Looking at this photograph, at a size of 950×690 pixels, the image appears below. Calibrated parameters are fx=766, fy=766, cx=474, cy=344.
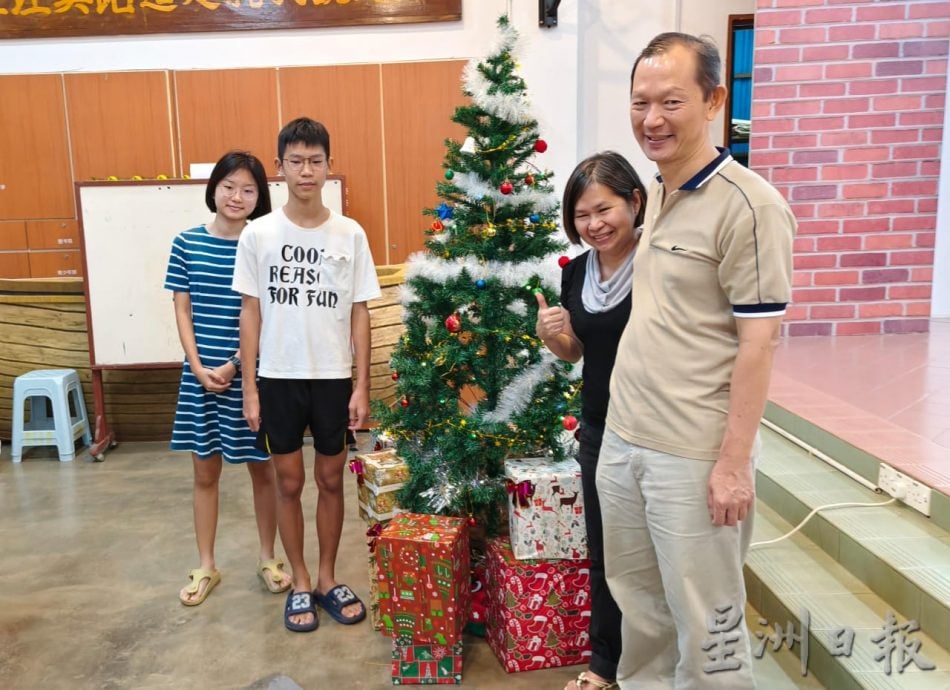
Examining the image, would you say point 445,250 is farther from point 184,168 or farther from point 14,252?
point 14,252

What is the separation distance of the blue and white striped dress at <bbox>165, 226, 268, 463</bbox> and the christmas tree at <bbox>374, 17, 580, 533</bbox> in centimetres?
55

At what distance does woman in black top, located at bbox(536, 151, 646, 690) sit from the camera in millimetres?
1634

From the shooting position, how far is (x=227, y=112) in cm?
498

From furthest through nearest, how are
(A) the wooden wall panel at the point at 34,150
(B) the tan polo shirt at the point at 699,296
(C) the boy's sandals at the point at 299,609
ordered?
(A) the wooden wall panel at the point at 34,150, (C) the boy's sandals at the point at 299,609, (B) the tan polo shirt at the point at 699,296

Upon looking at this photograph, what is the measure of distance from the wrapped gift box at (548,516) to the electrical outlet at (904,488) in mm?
917

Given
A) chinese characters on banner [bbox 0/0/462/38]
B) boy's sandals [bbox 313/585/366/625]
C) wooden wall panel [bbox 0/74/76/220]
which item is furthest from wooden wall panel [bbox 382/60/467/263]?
boy's sandals [bbox 313/585/366/625]

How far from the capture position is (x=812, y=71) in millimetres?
3762

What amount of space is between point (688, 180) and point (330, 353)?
121 centimetres

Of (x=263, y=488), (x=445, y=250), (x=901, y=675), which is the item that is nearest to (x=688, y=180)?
(x=445, y=250)

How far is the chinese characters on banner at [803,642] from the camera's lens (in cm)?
141

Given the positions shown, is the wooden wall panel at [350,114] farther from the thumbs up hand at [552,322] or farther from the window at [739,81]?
the thumbs up hand at [552,322]

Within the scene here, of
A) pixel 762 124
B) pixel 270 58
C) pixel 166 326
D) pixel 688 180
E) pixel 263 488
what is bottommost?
pixel 263 488

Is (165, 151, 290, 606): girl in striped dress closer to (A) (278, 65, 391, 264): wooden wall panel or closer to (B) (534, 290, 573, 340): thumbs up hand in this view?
(B) (534, 290, 573, 340): thumbs up hand

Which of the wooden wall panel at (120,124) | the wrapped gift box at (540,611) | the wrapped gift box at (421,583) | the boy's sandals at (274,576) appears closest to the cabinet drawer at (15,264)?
the wooden wall panel at (120,124)
